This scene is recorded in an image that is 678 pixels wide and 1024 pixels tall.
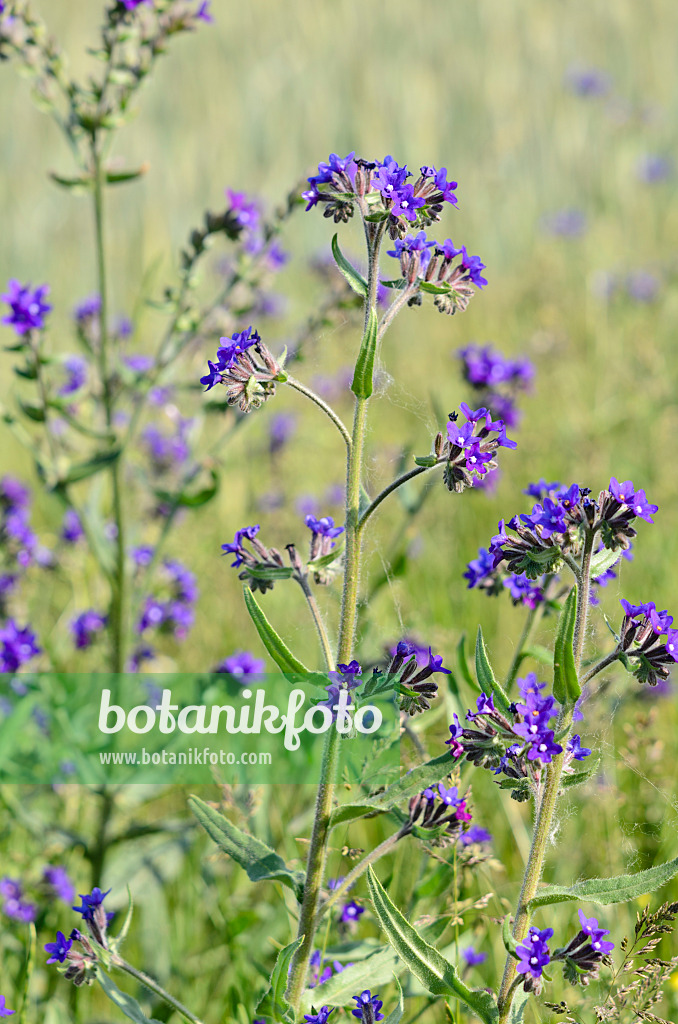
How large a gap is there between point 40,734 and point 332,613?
4.16 feet

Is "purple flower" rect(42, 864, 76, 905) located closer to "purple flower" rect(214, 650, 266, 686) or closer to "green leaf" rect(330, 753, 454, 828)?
"purple flower" rect(214, 650, 266, 686)

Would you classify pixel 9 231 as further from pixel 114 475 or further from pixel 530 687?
pixel 530 687

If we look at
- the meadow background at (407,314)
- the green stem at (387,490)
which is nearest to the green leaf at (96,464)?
the meadow background at (407,314)

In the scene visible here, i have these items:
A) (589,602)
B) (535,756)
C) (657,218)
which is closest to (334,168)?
(589,602)

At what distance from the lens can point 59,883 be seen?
10.1 ft

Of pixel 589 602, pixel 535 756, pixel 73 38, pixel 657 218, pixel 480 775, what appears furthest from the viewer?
pixel 73 38

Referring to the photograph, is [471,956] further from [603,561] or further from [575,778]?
[603,561]

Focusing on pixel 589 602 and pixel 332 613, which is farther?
pixel 332 613

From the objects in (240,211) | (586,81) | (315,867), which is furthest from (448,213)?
(315,867)

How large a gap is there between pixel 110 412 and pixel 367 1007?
211 centimetres

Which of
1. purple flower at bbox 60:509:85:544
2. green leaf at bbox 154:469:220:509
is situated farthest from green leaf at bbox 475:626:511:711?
purple flower at bbox 60:509:85:544

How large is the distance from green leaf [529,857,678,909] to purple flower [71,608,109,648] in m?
2.34

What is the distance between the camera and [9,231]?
354 inches

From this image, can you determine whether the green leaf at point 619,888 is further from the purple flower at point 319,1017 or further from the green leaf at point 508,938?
the purple flower at point 319,1017
